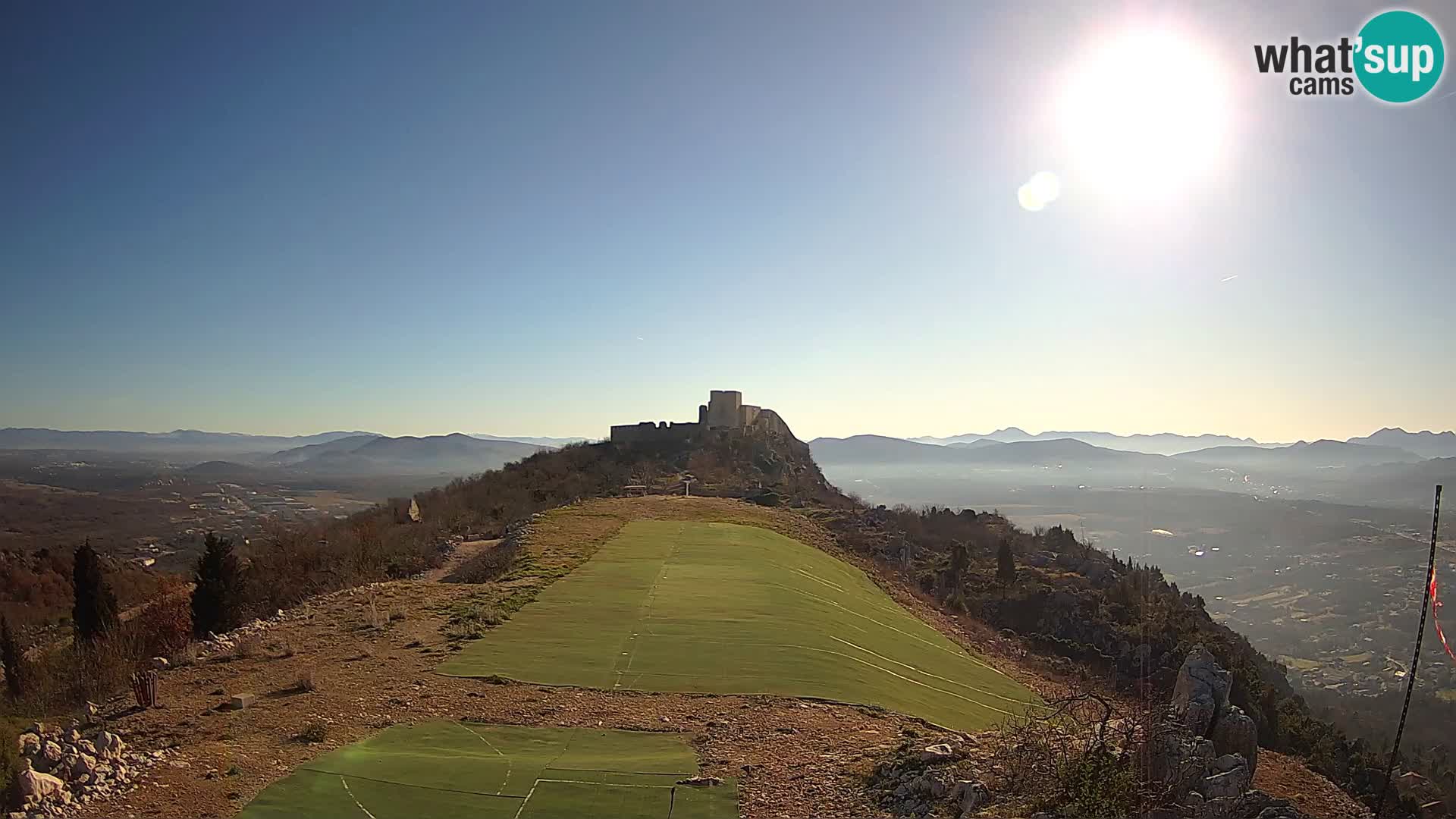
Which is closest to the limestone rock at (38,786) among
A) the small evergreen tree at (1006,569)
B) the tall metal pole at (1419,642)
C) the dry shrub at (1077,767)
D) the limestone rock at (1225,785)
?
the dry shrub at (1077,767)

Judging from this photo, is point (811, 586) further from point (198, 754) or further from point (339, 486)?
point (339, 486)

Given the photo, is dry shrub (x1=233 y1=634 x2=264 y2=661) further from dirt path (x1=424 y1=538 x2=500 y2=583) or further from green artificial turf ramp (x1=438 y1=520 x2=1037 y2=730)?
dirt path (x1=424 y1=538 x2=500 y2=583)

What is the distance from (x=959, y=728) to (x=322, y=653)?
10609 millimetres

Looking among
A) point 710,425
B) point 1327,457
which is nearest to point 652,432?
point 710,425

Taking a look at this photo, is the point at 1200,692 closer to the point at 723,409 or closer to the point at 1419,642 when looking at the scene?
the point at 1419,642

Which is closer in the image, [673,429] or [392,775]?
[392,775]

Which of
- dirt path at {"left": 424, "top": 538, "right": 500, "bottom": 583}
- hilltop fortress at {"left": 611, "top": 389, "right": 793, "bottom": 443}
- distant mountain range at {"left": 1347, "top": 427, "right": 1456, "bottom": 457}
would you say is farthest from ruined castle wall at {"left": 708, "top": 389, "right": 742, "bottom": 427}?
distant mountain range at {"left": 1347, "top": 427, "right": 1456, "bottom": 457}

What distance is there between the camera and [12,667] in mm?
16312

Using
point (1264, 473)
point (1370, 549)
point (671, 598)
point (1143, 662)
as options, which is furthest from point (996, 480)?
point (671, 598)

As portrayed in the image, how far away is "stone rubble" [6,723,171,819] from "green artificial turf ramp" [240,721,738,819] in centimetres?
150

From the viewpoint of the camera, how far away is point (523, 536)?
76.6 ft

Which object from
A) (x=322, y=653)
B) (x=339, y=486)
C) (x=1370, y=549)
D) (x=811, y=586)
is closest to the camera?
(x=322, y=653)

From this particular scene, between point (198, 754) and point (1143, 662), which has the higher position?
point (198, 754)

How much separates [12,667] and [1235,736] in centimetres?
2344
